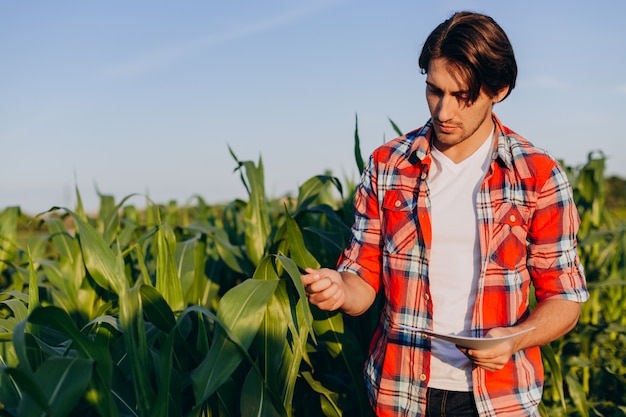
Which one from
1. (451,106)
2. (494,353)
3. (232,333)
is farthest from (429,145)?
(232,333)

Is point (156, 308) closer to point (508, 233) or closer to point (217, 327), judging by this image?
point (217, 327)

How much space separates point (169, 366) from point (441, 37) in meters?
1.03

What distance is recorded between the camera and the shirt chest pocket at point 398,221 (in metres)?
1.78

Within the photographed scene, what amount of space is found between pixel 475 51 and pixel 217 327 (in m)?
0.90

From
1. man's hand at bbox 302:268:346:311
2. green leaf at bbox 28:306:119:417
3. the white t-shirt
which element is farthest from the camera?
the white t-shirt

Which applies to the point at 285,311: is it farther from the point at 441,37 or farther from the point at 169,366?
the point at 441,37

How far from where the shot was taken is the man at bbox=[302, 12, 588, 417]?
1673 millimetres

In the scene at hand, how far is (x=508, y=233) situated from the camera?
5.56 ft

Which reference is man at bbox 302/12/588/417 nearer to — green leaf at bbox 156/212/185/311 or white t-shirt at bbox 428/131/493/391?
white t-shirt at bbox 428/131/493/391

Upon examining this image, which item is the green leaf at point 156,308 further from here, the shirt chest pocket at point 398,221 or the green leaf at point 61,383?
the shirt chest pocket at point 398,221

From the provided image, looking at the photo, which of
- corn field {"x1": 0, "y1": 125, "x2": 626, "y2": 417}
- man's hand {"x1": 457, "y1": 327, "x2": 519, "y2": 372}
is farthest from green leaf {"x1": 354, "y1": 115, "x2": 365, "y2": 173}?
man's hand {"x1": 457, "y1": 327, "x2": 519, "y2": 372}

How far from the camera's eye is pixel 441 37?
Answer: 170 cm

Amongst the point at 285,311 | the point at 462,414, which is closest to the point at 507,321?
the point at 462,414

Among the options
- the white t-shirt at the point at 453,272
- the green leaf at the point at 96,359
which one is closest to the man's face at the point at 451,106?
the white t-shirt at the point at 453,272
